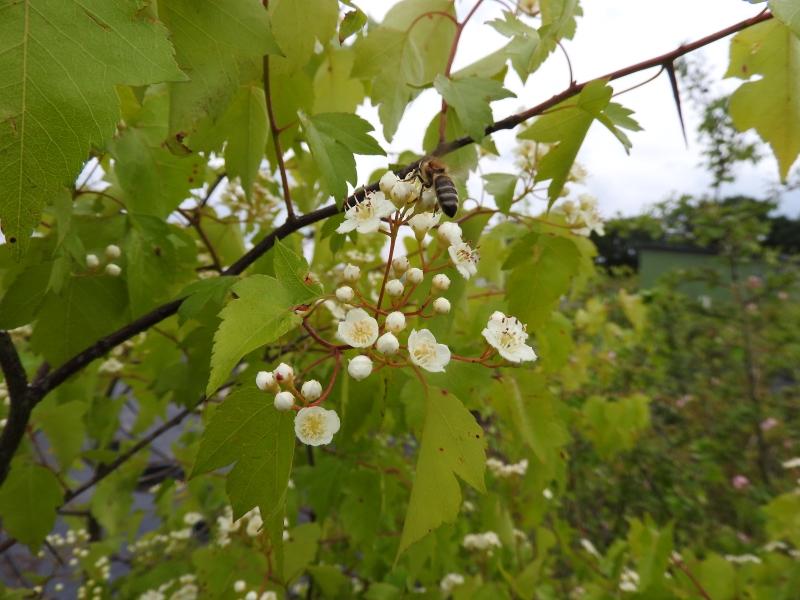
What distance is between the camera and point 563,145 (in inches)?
36.8

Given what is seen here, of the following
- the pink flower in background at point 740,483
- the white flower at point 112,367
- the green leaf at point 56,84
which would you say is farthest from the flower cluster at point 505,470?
the pink flower in background at point 740,483

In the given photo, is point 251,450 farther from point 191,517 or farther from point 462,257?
point 191,517

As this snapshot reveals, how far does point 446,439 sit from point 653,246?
8661 millimetres

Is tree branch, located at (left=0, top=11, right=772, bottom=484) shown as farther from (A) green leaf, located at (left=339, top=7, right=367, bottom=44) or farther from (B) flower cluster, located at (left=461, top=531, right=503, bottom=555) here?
(B) flower cluster, located at (left=461, top=531, right=503, bottom=555)

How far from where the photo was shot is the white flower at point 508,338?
82cm

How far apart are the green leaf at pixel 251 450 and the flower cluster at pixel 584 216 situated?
889 millimetres

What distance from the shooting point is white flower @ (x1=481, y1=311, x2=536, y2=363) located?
816mm

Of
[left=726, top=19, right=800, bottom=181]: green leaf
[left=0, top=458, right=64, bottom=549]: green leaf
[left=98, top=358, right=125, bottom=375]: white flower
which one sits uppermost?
[left=726, top=19, right=800, bottom=181]: green leaf

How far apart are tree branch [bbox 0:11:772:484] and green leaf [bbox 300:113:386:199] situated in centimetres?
6

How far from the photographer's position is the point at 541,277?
3.59 ft

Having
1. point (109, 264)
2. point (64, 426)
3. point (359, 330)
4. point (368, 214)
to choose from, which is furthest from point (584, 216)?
point (64, 426)

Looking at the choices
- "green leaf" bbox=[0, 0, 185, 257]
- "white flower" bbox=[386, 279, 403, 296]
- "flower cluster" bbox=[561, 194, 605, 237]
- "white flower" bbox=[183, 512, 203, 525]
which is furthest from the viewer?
"white flower" bbox=[183, 512, 203, 525]

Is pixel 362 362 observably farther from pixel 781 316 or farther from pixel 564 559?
pixel 781 316

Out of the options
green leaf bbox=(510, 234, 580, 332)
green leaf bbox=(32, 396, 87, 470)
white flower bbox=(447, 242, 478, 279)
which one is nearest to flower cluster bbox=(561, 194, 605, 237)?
Answer: green leaf bbox=(510, 234, 580, 332)
